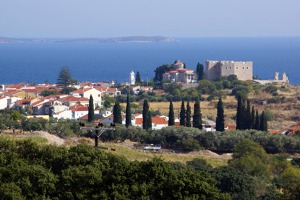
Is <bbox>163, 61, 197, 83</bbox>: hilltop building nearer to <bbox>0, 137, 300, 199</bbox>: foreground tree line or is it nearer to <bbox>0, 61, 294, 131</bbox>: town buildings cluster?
<bbox>0, 61, 294, 131</bbox>: town buildings cluster

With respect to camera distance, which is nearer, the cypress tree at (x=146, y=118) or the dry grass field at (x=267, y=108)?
the cypress tree at (x=146, y=118)

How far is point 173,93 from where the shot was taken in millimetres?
66000

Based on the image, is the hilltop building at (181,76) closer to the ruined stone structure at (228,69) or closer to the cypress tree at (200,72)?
the cypress tree at (200,72)

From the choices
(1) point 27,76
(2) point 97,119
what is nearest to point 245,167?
(2) point 97,119

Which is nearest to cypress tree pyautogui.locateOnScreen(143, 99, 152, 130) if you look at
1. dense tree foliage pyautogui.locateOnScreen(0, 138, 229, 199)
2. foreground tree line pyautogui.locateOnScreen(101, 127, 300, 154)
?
foreground tree line pyautogui.locateOnScreen(101, 127, 300, 154)

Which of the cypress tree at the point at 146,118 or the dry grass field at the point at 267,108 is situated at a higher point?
the cypress tree at the point at 146,118

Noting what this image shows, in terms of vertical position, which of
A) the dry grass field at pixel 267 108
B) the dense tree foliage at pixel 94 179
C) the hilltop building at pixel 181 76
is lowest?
the dry grass field at pixel 267 108

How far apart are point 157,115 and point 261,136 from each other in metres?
15.3

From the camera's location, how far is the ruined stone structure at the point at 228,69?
73.1 meters

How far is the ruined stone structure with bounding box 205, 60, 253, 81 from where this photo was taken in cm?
7312

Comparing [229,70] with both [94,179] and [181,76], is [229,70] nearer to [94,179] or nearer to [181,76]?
[181,76]

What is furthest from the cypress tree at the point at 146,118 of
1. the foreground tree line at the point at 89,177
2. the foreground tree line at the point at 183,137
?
the foreground tree line at the point at 89,177

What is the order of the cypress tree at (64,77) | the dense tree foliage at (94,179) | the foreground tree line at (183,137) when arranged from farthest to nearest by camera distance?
the cypress tree at (64,77) → the foreground tree line at (183,137) → the dense tree foliage at (94,179)

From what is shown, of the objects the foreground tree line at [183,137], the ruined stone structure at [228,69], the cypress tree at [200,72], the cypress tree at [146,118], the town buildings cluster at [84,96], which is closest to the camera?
the foreground tree line at [183,137]
